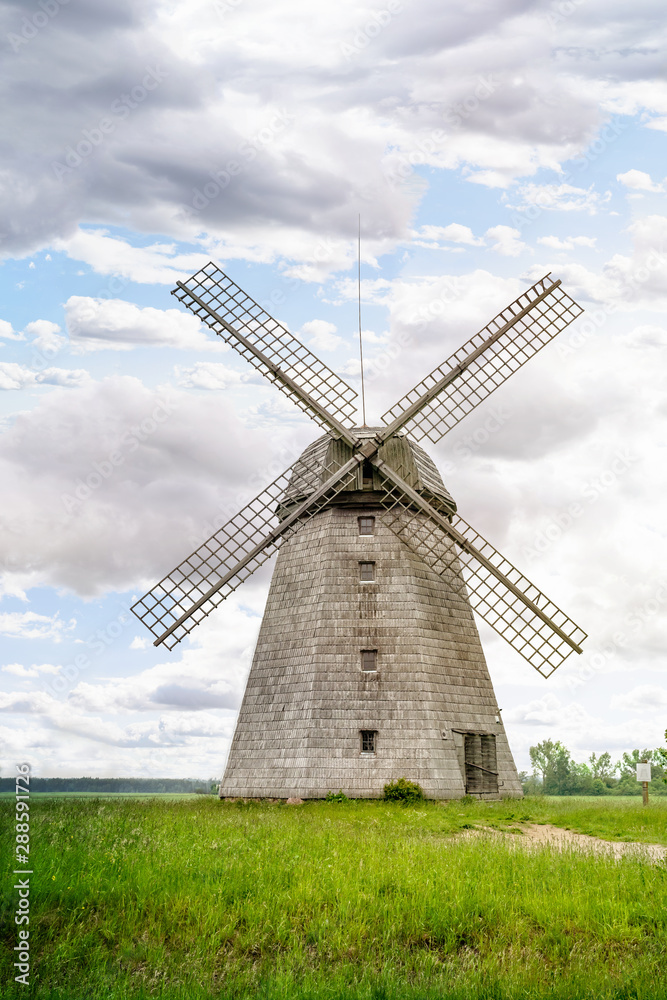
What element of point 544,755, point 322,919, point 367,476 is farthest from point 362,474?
point 544,755

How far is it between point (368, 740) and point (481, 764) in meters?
3.90

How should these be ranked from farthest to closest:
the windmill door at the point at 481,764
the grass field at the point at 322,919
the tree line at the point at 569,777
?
the tree line at the point at 569,777 → the windmill door at the point at 481,764 → the grass field at the point at 322,919

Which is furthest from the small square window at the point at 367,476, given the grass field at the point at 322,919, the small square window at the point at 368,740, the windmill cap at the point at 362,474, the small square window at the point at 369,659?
the grass field at the point at 322,919

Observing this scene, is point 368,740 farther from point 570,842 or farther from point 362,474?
point 570,842

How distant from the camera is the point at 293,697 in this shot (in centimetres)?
2600

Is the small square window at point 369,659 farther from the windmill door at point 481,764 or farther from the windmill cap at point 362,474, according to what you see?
the windmill cap at point 362,474

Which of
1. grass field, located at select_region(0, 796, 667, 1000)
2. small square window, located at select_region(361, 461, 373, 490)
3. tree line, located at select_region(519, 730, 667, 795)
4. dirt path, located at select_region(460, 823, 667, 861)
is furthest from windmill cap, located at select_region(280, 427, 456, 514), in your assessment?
tree line, located at select_region(519, 730, 667, 795)

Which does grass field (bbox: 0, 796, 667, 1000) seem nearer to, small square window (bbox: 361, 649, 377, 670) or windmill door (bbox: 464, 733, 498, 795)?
small square window (bbox: 361, 649, 377, 670)

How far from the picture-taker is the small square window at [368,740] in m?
24.9

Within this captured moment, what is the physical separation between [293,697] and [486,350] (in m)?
13.0

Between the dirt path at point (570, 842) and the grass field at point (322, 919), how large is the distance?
162cm

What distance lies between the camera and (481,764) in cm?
2645

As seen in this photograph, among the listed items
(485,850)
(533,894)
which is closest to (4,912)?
(533,894)

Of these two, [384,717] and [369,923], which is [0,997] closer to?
[369,923]
